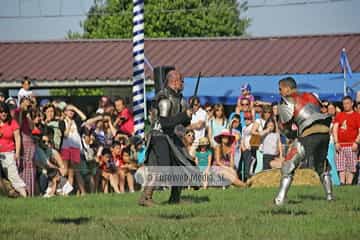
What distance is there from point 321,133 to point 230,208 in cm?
189

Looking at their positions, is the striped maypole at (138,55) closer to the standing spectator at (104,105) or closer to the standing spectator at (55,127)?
the standing spectator at (104,105)

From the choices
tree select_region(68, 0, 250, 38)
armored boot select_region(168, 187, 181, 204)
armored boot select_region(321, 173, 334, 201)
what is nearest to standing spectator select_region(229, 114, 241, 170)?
armored boot select_region(321, 173, 334, 201)

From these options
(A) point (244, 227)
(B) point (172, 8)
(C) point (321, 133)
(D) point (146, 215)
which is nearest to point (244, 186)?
(C) point (321, 133)

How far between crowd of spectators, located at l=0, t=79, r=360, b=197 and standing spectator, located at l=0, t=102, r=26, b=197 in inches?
0.6

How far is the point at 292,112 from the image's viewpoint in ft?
44.4

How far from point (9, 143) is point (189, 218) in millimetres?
6054

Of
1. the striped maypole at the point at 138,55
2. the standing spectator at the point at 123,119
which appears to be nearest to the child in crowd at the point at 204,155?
the standing spectator at the point at 123,119

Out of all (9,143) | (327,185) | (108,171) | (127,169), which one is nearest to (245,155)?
(127,169)

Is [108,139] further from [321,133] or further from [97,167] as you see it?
[321,133]

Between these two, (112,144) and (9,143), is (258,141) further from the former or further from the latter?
(9,143)

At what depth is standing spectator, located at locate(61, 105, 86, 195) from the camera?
58.6 feet

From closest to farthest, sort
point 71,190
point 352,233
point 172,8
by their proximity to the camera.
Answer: point 352,233
point 71,190
point 172,8

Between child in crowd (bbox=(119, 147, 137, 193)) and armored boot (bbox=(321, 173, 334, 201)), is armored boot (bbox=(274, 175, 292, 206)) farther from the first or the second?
child in crowd (bbox=(119, 147, 137, 193))

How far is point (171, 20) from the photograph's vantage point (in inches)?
2569
